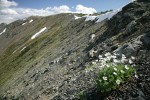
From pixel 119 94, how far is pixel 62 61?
1738 cm

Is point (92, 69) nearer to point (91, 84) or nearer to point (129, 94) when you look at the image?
point (91, 84)

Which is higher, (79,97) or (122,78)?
(122,78)

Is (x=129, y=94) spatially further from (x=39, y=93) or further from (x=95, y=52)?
(x=39, y=93)

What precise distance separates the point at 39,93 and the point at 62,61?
23.8ft

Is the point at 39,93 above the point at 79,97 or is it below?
below

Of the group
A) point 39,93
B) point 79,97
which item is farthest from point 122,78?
point 39,93

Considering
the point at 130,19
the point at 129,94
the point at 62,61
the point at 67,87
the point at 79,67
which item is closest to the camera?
the point at 129,94

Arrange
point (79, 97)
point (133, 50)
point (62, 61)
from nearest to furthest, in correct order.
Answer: point (79, 97), point (133, 50), point (62, 61)

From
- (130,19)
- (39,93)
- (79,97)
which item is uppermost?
(130,19)

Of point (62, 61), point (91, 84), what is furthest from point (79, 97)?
point (62, 61)

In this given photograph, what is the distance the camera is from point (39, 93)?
76.7 ft

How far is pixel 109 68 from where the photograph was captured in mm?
12789

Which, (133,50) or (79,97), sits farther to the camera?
(133,50)

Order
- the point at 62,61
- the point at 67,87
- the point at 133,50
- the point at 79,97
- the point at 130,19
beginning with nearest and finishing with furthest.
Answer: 1. the point at 79,97
2. the point at 133,50
3. the point at 67,87
4. the point at 130,19
5. the point at 62,61
